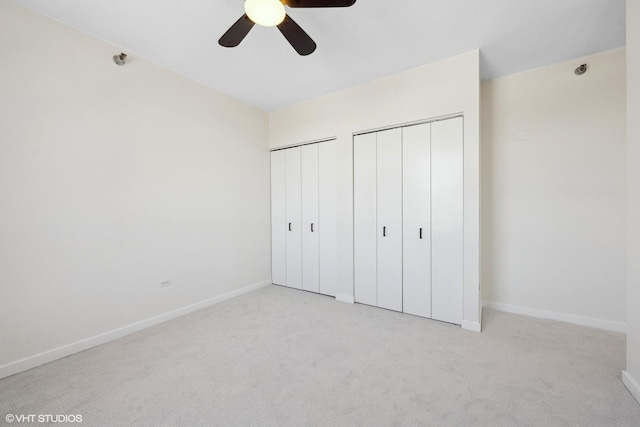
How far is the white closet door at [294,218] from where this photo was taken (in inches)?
148

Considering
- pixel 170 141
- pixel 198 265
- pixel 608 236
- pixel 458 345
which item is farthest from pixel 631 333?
pixel 170 141

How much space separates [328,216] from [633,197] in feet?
8.76

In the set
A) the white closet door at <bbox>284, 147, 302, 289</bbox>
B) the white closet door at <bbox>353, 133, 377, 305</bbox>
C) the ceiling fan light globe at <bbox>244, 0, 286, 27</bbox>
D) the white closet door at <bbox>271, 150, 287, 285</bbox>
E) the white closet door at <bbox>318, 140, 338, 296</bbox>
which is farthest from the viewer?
the white closet door at <bbox>271, 150, 287, 285</bbox>

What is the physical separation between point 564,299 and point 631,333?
47.2 inches

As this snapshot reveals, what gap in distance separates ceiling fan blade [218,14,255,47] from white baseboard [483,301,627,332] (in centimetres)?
368

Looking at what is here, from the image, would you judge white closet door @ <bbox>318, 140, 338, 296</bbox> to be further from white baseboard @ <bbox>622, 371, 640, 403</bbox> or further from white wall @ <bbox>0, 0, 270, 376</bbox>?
white baseboard @ <bbox>622, 371, 640, 403</bbox>

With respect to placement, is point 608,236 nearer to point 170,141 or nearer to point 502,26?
point 502,26

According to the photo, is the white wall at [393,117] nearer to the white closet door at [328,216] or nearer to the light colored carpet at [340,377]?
the white closet door at [328,216]

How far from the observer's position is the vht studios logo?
1436mm

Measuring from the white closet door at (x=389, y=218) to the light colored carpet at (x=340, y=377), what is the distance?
0.43 meters

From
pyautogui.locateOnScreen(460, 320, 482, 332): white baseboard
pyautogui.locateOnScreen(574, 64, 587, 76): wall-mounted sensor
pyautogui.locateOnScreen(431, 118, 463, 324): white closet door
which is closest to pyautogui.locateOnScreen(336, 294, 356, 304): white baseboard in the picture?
pyautogui.locateOnScreen(431, 118, 463, 324): white closet door

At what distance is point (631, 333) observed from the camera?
159 cm

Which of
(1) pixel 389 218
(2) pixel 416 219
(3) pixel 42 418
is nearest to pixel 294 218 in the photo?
(1) pixel 389 218

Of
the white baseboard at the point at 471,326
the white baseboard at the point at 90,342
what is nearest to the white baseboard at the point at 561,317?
the white baseboard at the point at 471,326
